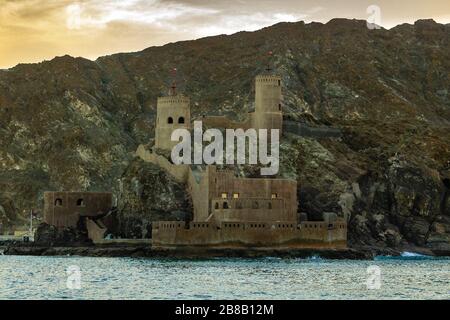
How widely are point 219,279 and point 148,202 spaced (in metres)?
42.6

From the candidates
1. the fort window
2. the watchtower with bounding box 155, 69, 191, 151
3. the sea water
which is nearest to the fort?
the sea water

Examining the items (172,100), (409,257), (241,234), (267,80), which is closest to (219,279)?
(241,234)

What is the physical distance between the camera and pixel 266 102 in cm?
15300

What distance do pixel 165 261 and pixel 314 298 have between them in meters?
41.7

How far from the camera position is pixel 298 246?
442ft

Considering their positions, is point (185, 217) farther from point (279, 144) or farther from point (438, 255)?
point (438, 255)

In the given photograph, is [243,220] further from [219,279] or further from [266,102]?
[219,279]

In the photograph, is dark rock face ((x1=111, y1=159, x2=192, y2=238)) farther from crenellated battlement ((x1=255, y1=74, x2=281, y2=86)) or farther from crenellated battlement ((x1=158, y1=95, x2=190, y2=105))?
crenellated battlement ((x1=255, y1=74, x2=281, y2=86))

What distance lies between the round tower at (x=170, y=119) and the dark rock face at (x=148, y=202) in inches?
167

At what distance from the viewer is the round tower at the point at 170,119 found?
151500 mm

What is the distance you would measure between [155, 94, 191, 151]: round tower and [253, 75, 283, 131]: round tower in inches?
326

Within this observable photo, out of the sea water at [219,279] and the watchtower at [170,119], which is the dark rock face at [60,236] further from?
the watchtower at [170,119]
